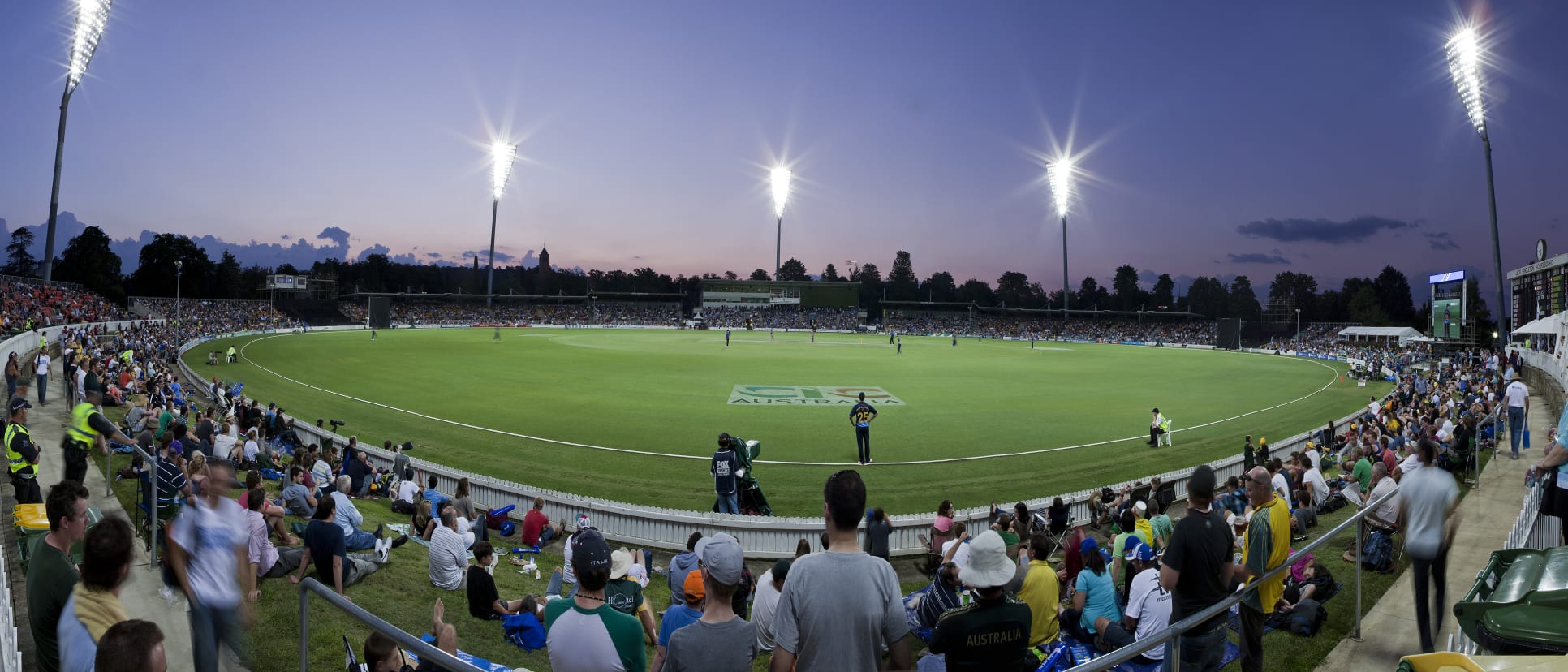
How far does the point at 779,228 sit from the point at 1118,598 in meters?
99.6

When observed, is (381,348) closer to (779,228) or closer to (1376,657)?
(1376,657)

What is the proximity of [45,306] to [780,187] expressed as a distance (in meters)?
76.1

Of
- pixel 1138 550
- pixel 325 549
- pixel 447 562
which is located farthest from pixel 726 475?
pixel 1138 550

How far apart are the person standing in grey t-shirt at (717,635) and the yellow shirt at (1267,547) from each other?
3.37m

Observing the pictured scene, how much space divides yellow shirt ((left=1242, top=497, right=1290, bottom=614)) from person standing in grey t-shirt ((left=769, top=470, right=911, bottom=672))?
273cm

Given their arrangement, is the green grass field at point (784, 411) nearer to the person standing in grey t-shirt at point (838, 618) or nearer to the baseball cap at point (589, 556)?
the baseball cap at point (589, 556)

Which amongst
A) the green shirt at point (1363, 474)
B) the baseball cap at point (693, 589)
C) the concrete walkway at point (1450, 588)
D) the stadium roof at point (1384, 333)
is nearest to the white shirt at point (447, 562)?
the baseball cap at point (693, 589)

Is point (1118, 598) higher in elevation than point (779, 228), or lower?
lower

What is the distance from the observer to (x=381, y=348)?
5056 centimetres

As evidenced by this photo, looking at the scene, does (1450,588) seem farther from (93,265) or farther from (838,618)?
(93,265)

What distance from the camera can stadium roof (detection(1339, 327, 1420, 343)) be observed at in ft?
235

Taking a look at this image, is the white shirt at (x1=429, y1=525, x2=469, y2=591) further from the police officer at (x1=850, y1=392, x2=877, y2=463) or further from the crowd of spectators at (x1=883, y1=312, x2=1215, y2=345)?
the crowd of spectators at (x1=883, y1=312, x2=1215, y2=345)

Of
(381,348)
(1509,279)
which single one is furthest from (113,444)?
(1509,279)

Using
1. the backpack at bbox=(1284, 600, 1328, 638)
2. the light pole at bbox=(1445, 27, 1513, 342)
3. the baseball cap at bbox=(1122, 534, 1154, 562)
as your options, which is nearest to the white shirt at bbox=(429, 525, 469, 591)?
the baseball cap at bbox=(1122, 534, 1154, 562)
